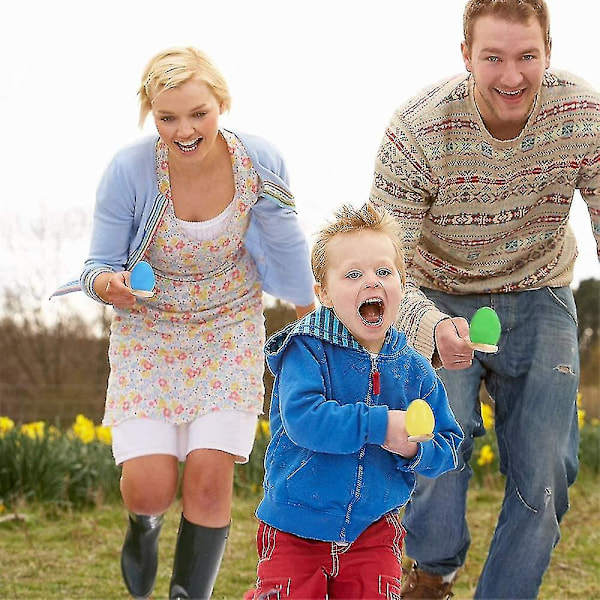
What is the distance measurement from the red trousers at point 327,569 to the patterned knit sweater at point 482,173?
75 centimetres

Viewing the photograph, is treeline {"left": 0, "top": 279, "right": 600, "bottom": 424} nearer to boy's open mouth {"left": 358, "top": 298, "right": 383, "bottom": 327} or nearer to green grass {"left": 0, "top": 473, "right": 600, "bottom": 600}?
green grass {"left": 0, "top": 473, "right": 600, "bottom": 600}

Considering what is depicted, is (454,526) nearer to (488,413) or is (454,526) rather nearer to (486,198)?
(486,198)

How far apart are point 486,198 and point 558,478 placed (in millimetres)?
867

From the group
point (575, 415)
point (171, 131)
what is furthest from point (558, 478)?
point (171, 131)

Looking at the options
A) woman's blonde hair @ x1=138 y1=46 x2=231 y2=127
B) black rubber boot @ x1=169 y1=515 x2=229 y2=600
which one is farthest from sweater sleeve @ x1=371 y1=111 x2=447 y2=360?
black rubber boot @ x1=169 y1=515 x2=229 y2=600

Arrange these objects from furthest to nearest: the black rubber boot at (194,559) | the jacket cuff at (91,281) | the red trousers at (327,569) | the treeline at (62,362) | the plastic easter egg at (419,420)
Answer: the treeline at (62,362) → the black rubber boot at (194,559) → the jacket cuff at (91,281) → the red trousers at (327,569) → the plastic easter egg at (419,420)

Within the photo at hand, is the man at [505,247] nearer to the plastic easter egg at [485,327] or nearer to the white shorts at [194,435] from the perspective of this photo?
the plastic easter egg at [485,327]

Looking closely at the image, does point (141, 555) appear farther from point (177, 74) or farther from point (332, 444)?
point (177, 74)

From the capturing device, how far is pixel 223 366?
3.29 m

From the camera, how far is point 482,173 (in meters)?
2.94

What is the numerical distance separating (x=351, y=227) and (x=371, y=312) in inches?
9.3

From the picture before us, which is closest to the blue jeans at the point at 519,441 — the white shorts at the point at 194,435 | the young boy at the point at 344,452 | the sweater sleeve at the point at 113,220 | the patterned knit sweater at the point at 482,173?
the patterned knit sweater at the point at 482,173

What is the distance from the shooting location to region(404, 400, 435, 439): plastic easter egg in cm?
210

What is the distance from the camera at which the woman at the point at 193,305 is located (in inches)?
126
